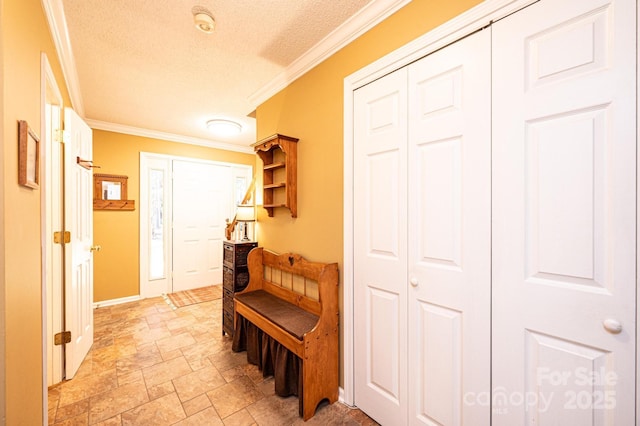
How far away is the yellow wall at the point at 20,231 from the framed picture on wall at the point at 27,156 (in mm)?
29

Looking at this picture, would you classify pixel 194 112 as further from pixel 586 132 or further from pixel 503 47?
pixel 586 132

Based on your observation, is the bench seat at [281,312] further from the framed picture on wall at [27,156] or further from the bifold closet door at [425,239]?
the framed picture on wall at [27,156]

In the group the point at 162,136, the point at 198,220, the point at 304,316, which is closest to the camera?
the point at 304,316

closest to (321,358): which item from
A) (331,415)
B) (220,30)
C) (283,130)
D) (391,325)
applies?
(331,415)

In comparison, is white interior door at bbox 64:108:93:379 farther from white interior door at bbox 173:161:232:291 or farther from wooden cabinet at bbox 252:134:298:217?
white interior door at bbox 173:161:232:291

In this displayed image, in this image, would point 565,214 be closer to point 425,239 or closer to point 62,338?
point 425,239

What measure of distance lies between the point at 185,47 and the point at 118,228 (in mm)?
3158

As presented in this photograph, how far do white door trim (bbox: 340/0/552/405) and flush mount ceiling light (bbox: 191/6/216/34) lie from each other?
3.25 ft

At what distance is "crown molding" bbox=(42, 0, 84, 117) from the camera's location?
62.3 inches

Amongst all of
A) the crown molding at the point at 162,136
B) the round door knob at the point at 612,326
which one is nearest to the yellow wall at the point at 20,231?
the round door knob at the point at 612,326

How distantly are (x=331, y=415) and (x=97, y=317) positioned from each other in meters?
3.44

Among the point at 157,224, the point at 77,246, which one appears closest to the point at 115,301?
the point at 157,224

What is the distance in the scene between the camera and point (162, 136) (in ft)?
14.2

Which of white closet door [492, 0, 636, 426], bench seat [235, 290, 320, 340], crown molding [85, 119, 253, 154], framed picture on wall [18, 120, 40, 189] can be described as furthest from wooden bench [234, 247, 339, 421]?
crown molding [85, 119, 253, 154]
